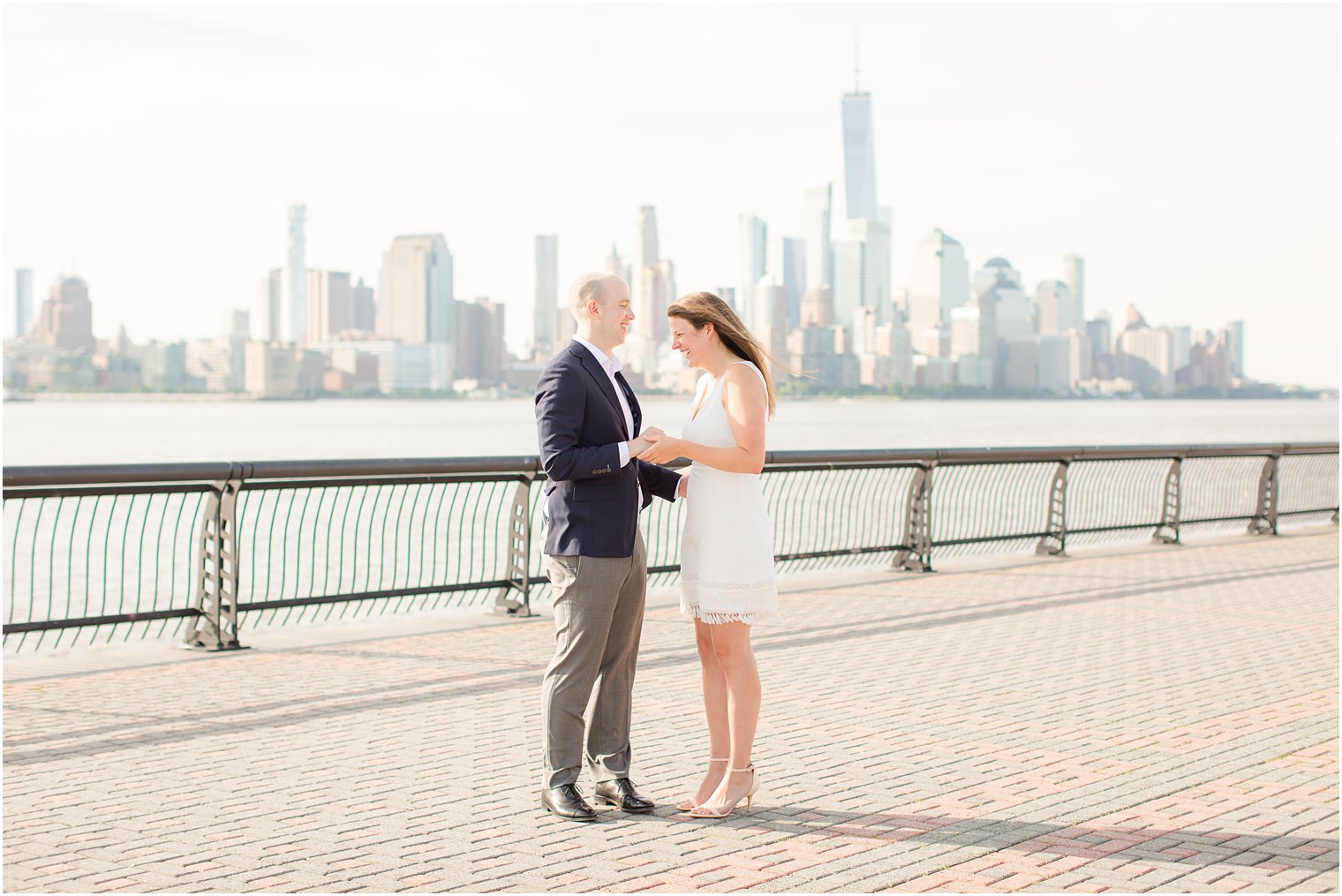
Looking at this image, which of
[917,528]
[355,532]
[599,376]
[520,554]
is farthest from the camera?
[917,528]

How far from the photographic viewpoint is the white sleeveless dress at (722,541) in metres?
5.33

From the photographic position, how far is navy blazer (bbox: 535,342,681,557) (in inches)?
199

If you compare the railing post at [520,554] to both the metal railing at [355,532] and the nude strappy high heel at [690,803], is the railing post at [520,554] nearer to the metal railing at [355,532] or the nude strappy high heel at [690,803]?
the metal railing at [355,532]

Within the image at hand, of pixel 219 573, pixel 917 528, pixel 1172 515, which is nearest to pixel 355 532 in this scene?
pixel 219 573

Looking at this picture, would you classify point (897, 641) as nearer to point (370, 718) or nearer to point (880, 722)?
point (880, 722)

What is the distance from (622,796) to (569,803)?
0.69ft

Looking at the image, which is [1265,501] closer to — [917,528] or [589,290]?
[917,528]

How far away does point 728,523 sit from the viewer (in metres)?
5.37

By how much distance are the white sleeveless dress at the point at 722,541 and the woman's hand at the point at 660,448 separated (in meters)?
0.27

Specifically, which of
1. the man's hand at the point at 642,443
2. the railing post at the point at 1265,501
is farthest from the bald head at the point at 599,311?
the railing post at the point at 1265,501

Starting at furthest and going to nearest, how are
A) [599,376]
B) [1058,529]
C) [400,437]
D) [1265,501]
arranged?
[400,437] → [1265,501] → [1058,529] → [599,376]

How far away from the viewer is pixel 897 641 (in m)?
9.33

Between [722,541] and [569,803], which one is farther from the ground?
[722,541]

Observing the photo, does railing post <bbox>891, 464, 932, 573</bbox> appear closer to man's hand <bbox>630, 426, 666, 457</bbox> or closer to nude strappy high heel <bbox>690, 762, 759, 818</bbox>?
nude strappy high heel <bbox>690, 762, 759, 818</bbox>
